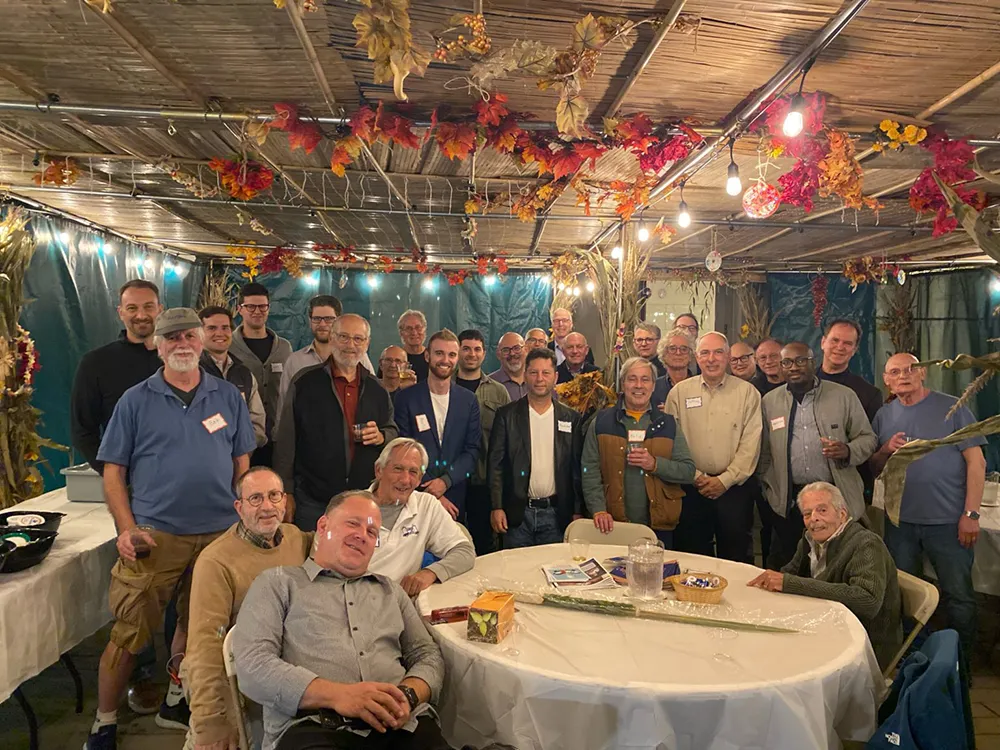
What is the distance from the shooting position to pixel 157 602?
2.76m

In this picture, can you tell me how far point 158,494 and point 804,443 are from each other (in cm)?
322

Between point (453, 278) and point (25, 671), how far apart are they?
7569 millimetres

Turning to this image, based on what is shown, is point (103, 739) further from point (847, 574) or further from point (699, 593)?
point (847, 574)

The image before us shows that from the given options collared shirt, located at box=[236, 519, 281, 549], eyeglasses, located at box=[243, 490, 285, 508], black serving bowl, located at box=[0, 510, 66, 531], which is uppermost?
eyeglasses, located at box=[243, 490, 285, 508]

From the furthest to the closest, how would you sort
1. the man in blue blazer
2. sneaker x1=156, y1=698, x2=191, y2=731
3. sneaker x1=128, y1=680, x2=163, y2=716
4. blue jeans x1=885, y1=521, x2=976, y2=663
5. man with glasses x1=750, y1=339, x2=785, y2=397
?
man with glasses x1=750, y1=339, x2=785, y2=397 → the man in blue blazer → blue jeans x1=885, y1=521, x2=976, y2=663 → sneaker x1=128, y1=680, x2=163, y2=716 → sneaker x1=156, y1=698, x2=191, y2=731

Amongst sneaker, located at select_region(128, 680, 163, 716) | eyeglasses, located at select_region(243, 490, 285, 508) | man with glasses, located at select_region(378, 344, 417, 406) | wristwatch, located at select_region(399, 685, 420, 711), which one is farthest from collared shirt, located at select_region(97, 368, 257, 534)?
man with glasses, located at select_region(378, 344, 417, 406)

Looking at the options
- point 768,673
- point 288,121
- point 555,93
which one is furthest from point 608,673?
point 288,121

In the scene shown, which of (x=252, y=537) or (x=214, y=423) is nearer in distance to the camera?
(x=252, y=537)

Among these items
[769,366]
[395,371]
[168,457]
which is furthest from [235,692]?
[769,366]

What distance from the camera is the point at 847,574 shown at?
248cm

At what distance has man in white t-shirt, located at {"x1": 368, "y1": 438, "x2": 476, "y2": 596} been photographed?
262cm

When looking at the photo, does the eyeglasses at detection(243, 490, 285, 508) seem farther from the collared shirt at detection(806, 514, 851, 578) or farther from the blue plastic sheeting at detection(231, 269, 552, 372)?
the blue plastic sheeting at detection(231, 269, 552, 372)

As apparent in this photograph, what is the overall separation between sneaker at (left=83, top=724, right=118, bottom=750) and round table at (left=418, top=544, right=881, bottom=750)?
157 cm

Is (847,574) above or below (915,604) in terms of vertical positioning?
above
